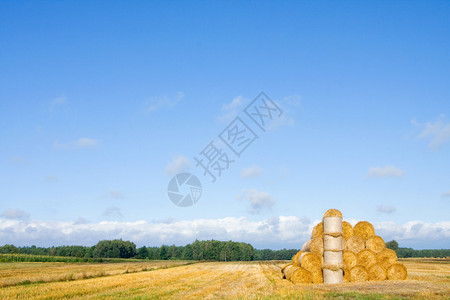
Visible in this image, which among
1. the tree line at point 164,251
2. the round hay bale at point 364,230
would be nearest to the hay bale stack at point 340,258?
the round hay bale at point 364,230

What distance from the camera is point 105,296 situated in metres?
16.0

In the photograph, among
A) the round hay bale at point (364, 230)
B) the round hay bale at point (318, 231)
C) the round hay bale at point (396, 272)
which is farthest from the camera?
the round hay bale at point (364, 230)

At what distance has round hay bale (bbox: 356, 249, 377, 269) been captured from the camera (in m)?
22.2

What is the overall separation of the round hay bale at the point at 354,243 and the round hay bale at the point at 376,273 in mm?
1282

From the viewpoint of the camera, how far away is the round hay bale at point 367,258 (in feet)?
72.9

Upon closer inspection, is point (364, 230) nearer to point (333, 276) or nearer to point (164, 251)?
point (333, 276)

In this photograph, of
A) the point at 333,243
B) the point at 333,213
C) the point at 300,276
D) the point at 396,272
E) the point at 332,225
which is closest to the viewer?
the point at 300,276

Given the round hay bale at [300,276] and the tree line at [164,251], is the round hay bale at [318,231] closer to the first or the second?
the round hay bale at [300,276]

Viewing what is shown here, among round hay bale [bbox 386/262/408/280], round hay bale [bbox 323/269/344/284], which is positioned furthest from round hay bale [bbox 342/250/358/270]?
round hay bale [bbox 386/262/408/280]

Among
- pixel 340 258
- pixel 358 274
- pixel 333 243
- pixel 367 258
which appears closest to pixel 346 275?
pixel 358 274

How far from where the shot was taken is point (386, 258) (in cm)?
2262

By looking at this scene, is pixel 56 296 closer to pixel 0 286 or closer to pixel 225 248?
pixel 0 286

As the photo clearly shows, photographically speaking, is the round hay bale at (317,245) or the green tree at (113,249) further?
the green tree at (113,249)

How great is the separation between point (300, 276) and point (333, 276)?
5.90ft
